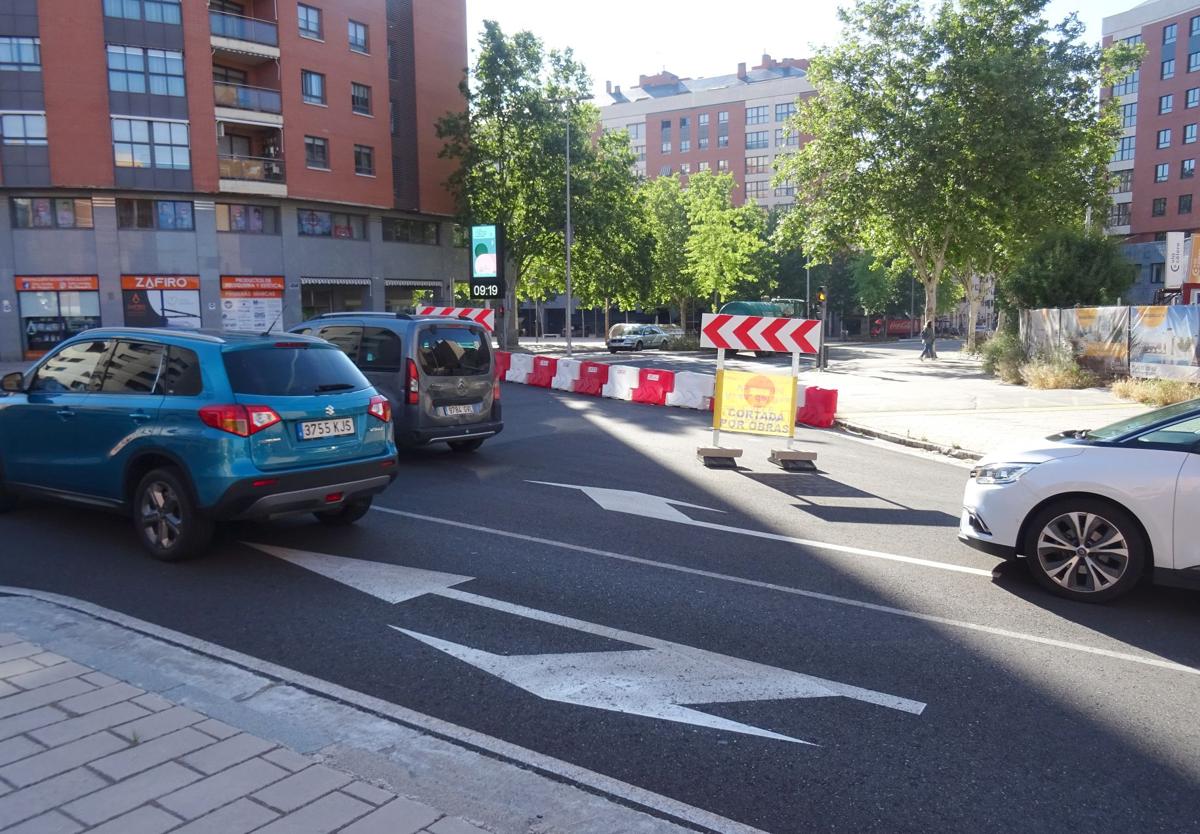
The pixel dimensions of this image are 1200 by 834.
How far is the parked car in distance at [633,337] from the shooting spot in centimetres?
4656

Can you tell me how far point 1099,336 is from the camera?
22672 mm

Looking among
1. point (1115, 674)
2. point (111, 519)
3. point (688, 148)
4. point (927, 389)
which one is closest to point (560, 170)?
point (927, 389)

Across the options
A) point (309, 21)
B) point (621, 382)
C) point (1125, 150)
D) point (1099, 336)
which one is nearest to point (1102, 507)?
point (621, 382)

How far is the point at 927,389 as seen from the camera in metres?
23.6

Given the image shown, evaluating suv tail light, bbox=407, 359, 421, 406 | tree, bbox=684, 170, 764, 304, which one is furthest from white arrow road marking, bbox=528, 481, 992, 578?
tree, bbox=684, 170, 764, 304

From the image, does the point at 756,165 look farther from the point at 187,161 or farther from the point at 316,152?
the point at 187,161

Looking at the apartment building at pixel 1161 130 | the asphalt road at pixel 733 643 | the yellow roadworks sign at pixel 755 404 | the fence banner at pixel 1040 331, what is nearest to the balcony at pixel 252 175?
the fence banner at pixel 1040 331

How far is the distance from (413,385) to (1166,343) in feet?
58.6

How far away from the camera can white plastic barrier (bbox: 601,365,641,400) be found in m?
19.6

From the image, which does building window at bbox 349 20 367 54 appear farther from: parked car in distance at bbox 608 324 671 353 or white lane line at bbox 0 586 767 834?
white lane line at bbox 0 586 767 834

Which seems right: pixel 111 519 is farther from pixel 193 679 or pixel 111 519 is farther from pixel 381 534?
pixel 193 679

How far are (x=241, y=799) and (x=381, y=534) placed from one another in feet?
14.3

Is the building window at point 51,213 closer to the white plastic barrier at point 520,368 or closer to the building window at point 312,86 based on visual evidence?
the building window at point 312,86

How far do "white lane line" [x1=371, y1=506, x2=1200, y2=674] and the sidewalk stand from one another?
9.67ft
